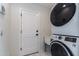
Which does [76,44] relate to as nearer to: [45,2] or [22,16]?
[45,2]

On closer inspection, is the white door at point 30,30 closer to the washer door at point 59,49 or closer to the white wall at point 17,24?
the white wall at point 17,24

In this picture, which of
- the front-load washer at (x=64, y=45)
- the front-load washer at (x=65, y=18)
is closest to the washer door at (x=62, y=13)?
the front-load washer at (x=65, y=18)

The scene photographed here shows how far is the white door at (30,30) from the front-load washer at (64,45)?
23 centimetres

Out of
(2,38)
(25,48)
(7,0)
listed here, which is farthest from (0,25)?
(25,48)

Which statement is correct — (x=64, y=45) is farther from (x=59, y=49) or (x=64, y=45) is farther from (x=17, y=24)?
(x=17, y=24)

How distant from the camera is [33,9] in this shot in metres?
1.32

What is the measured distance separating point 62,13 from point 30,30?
470mm

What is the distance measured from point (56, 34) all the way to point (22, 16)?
1.77 feet

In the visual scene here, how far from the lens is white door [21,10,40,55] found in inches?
52.4

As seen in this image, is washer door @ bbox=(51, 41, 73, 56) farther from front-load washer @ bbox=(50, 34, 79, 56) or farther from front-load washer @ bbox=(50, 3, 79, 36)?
front-load washer @ bbox=(50, 3, 79, 36)

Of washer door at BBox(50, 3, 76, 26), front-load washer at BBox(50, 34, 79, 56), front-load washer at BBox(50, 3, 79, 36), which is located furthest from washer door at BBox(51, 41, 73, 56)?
washer door at BBox(50, 3, 76, 26)

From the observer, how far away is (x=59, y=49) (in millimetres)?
1257

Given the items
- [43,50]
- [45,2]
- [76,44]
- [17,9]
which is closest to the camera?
[76,44]

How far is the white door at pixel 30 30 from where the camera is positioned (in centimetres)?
133
